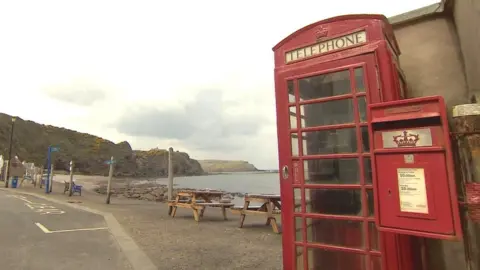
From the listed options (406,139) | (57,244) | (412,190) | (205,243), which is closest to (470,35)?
(406,139)

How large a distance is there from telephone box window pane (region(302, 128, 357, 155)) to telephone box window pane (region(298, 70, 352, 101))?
0.38 meters

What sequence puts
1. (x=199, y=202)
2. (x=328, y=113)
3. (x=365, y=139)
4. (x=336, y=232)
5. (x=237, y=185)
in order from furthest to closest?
(x=237, y=185)
(x=199, y=202)
(x=328, y=113)
(x=336, y=232)
(x=365, y=139)

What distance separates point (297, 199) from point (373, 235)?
0.78m

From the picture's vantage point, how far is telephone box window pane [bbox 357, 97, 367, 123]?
279cm

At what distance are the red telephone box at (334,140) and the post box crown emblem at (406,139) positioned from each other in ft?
1.34

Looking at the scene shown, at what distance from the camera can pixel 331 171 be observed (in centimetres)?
302

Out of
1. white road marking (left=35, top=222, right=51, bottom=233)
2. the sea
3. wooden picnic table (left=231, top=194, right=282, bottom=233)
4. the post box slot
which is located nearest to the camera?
the post box slot

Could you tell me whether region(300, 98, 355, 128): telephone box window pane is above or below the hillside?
below

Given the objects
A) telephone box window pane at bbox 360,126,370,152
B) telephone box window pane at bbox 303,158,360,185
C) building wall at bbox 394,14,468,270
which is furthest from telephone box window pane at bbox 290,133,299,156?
building wall at bbox 394,14,468,270

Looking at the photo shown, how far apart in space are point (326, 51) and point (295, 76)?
1.31 feet

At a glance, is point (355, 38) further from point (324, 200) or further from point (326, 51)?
point (324, 200)

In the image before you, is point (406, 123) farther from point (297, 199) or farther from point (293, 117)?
point (297, 199)

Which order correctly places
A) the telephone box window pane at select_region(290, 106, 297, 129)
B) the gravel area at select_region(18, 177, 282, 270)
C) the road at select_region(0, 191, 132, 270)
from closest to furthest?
the telephone box window pane at select_region(290, 106, 297, 129) < the road at select_region(0, 191, 132, 270) < the gravel area at select_region(18, 177, 282, 270)

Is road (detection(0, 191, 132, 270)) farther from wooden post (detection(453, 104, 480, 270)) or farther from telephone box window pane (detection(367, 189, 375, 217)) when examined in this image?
wooden post (detection(453, 104, 480, 270))
